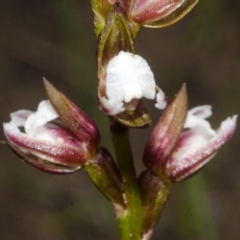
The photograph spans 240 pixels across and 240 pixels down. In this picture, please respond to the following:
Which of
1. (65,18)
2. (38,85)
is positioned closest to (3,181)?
(38,85)

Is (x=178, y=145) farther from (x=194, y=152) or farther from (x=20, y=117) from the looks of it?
(x=20, y=117)

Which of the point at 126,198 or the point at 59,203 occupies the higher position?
the point at 126,198

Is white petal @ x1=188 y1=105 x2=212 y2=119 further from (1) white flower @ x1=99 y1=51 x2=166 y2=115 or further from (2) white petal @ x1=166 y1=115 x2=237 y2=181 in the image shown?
(1) white flower @ x1=99 y1=51 x2=166 y2=115

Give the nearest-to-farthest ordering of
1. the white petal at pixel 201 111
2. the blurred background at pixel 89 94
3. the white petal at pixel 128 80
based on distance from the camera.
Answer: the white petal at pixel 128 80, the white petal at pixel 201 111, the blurred background at pixel 89 94

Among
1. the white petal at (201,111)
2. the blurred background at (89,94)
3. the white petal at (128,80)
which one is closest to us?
the white petal at (128,80)

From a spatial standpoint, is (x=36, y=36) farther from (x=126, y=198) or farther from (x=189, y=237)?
(x=126, y=198)

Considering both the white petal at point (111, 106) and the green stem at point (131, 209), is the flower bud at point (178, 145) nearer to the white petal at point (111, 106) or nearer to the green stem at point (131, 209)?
the green stem at point (131, 209)

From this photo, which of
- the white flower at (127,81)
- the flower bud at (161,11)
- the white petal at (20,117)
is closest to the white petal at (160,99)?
the white flower at (127,81)

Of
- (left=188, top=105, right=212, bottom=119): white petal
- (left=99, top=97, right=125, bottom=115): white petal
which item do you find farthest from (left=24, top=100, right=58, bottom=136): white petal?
(left=188, top=105, right=212, bottom=119): white petal
